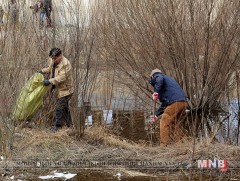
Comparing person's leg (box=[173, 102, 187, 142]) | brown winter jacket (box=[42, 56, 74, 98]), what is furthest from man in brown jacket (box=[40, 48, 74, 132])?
person's leg (box=[173, 102, 187, 142])

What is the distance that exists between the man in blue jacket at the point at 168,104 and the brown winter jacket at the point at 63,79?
163cm

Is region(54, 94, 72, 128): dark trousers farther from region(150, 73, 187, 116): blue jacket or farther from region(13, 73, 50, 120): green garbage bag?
region(150, 73, 187, 116): blue jacket

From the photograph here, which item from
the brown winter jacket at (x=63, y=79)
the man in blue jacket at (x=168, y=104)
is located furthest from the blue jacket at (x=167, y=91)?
the brown winter jacket at (x=63, y=79)

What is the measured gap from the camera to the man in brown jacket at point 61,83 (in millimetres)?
8086

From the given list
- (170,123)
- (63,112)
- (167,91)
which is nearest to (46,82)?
(63,112)

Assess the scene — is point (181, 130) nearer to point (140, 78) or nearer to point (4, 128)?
point (4, 128)

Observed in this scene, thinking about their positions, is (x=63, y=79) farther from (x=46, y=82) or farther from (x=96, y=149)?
(x=96, y=149)

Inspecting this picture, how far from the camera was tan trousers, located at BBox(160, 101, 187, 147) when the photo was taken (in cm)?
759

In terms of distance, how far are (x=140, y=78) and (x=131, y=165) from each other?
226 inches

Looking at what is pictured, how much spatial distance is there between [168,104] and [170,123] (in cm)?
34

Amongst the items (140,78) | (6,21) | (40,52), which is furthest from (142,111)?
(6,21)

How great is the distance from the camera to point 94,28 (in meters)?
9.92

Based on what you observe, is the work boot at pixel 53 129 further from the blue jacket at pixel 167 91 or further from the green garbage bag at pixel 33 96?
the blue jacket at pixel 167 91

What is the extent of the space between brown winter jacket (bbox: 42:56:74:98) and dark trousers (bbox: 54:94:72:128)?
0.10m
